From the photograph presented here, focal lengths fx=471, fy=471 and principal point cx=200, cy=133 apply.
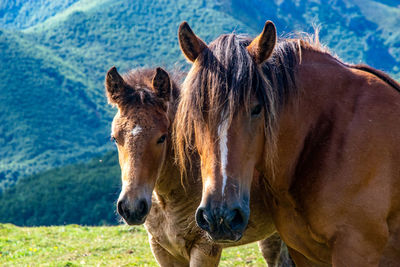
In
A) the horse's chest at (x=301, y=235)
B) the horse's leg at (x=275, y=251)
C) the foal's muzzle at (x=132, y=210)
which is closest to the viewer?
the horse's chest at (x=301, y=235)

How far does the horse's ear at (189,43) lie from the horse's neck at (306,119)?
0.79 metres

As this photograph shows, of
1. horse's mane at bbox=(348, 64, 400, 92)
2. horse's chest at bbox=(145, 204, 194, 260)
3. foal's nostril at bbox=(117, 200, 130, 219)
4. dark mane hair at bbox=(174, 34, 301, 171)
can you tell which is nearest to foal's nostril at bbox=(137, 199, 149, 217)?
foal's nostril at bbox=(117, 200, 130, 219)

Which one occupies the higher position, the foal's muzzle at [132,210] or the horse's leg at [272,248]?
the foal's muzzle at [132,210]

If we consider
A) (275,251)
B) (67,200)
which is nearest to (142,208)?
(275,251)

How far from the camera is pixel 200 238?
475 cm

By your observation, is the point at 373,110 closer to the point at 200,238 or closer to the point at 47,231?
the point at 200,238

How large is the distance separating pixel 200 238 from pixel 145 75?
1.93 metres

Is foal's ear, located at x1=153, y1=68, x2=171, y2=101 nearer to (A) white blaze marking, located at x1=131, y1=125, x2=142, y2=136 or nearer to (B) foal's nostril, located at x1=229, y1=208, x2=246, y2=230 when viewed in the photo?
(A) white blaze marking, located at x1=131, y1=125, x2=142, y2=136

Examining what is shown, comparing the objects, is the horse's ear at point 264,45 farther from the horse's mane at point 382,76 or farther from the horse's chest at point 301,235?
the horse's chest at point 301,235

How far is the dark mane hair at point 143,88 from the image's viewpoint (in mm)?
4836

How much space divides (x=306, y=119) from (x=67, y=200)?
4101 centimetres

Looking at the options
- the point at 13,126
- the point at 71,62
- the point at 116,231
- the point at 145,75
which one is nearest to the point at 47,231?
the point at 116,231

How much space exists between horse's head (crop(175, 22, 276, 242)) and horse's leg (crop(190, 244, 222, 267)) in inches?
61.2

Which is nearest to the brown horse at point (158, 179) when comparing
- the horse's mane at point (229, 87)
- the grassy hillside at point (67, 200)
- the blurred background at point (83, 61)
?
the horse's mane at point (229, 87)
